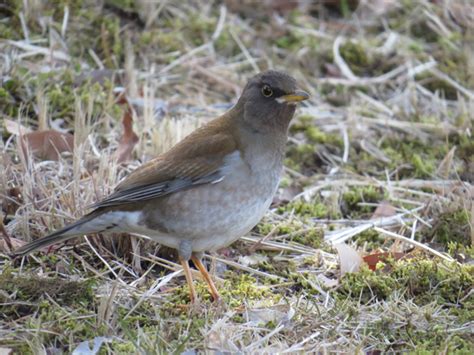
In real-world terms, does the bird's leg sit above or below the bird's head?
below

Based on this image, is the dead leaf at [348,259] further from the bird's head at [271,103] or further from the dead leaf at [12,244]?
the dead leaf at [12,244]

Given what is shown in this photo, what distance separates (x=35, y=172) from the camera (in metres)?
6.55

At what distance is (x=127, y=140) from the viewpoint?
24.6 feet

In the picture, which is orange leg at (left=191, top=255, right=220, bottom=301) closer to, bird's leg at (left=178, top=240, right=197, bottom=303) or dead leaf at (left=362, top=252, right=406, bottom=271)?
bird's leg at (left=178, top=240, right=197, bottom=303)

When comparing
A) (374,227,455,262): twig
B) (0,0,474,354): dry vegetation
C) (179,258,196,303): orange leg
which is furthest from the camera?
(374,227,455,262): twig

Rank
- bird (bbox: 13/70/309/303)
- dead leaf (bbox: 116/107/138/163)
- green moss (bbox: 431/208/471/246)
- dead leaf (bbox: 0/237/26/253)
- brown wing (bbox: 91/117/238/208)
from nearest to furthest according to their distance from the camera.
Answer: bird (bbox: 13/70/309/303)
brown wing (bbox: 91/117/238/208)
dead leaf (bbox: 0/237/26/253)
green moss (bbox: 431/208/471/246)
dead leaf (bbox: 116/107/138/163)

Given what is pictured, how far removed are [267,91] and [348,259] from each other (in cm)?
134

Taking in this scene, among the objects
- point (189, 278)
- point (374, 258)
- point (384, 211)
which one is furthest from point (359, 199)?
point (189, 278)

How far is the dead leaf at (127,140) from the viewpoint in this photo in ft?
24.2

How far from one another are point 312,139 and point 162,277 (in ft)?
10.6

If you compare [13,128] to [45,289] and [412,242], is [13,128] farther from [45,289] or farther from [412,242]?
[412,242]

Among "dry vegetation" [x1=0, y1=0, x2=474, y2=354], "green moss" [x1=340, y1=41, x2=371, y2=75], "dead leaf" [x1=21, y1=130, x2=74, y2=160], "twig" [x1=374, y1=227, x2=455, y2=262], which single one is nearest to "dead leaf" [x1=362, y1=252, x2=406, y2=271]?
"dry vegetation" [x1=0, y1=0, x2=474, y2=354]

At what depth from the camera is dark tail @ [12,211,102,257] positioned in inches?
216

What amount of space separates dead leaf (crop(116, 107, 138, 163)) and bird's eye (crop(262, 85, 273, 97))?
173 centimetres
